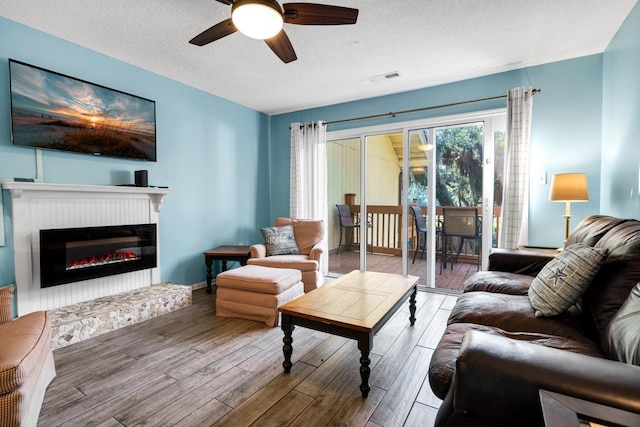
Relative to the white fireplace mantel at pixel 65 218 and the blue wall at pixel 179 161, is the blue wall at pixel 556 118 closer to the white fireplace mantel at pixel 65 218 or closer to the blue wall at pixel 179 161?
the blue wall at pixel 179 161

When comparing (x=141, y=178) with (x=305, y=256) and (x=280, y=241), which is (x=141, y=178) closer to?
(x=280, y=241)

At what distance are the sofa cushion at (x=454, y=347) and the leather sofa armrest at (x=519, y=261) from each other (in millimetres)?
1191

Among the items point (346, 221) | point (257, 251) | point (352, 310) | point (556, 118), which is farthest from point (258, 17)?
point (346, 221)

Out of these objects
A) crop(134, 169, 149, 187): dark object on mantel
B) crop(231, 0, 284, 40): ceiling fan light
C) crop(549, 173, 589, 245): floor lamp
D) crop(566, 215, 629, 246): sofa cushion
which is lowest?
→ crop(566, 215, 629, 246): sofa cushion

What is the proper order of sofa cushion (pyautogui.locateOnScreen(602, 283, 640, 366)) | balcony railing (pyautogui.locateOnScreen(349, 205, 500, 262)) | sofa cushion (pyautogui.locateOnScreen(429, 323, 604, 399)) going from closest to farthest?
sofa cushion (pyautogui.locateOnScreen(602, 283, 640, 366)) → sofa cushion (pyautogui.locateOnScreen(429, 323, 604, 399)) → balcony railing (pyautogui.locateOnScreen(349, 205, 500, 262))

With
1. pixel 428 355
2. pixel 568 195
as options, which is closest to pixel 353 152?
pixel 568 195

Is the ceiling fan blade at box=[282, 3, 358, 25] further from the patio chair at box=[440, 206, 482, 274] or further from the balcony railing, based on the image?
→ the balcony railing

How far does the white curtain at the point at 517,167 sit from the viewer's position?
3.06 m

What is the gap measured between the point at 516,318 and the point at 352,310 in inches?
36.4

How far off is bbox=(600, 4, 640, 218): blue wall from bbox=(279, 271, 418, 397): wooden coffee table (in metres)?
1.76

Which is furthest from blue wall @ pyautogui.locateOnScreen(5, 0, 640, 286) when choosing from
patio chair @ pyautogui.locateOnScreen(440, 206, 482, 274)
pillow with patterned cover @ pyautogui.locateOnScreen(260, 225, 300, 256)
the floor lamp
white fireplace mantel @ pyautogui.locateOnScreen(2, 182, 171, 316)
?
pillow with patterned cover @ pyautogui.locateOnScreen(260, 225, 300, 256)

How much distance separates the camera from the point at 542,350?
963mm

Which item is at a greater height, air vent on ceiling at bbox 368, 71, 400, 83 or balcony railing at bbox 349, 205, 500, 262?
air vent on ceiling at bbox 368, 71, 400, 83

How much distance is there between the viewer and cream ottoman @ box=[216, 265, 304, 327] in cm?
273
